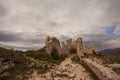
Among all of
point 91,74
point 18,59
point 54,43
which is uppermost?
point 54,43

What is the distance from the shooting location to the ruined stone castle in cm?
4762

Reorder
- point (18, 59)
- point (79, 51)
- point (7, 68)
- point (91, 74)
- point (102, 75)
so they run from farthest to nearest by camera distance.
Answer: point (79, 51)
point (18, 59)
point (91, 74)
point (7, 68)
point (102, 75)

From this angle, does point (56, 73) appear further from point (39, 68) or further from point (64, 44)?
point (64, 44)

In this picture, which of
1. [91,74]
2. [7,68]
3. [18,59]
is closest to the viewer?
[7,68]

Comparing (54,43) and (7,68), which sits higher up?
(54,43)

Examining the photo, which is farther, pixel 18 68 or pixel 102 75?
pixel 18 68

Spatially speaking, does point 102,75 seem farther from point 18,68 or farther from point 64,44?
point 64,44

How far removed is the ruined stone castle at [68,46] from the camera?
4762cm

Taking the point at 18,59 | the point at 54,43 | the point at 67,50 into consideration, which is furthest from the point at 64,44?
the point at 18,59

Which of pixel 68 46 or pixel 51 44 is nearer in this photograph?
pixel 51 44

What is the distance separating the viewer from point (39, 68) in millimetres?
28125

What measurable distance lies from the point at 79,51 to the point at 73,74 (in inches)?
910

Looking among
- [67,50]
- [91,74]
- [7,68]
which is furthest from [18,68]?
[67,50]

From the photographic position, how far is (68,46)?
6650 centimetres
